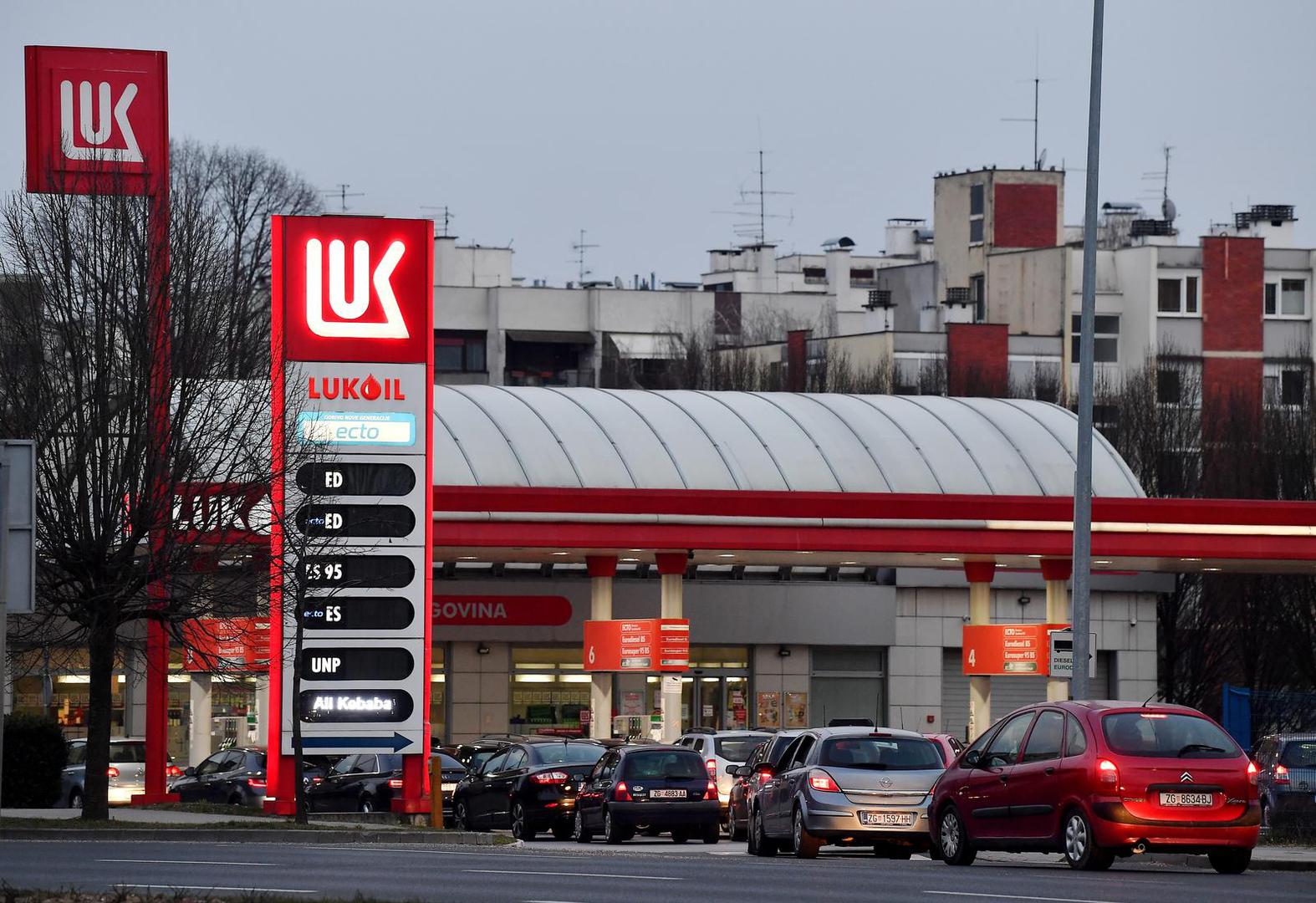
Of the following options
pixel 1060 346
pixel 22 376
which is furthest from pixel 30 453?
pixel 1060 346

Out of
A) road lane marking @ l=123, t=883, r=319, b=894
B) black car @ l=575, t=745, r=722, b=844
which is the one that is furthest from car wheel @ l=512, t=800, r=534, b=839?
road lane marking @ l=123, t=883, r=319, b=894

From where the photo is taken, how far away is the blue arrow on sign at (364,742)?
31547mm

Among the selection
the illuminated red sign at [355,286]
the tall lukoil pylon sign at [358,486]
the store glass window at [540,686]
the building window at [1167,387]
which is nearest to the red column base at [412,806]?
the tall lukoil pylon sign at [358,486]

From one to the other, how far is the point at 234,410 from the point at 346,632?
3351mm

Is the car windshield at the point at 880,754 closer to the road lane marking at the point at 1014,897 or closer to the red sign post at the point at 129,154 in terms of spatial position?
the road lane marking at the point at 1014,897

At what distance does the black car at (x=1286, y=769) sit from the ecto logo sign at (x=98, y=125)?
1706 centimetres

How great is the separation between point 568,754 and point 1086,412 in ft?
29.0

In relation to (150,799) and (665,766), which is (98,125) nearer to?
(150,799)

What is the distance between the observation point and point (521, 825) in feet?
105

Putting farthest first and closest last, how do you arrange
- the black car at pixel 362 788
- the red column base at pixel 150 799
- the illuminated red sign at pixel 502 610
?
1. the illuminated red sign at pixel 502 610
2. the black car at pixel 362 788
3. the red column base at pixel 150 799

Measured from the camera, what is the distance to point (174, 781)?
41125 mm

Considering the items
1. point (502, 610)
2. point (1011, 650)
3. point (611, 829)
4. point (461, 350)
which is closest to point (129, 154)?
point (611, 829)

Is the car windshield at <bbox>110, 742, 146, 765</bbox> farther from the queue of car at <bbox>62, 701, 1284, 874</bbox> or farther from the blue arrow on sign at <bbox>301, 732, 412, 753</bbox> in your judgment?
the blue arrow on sign at <bbox>301, 732, 412, 753</bbox>

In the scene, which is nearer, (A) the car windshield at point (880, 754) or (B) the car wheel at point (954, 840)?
(B) the car wheel at point (954, 840)
